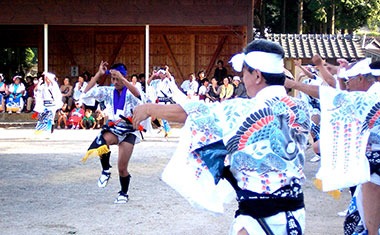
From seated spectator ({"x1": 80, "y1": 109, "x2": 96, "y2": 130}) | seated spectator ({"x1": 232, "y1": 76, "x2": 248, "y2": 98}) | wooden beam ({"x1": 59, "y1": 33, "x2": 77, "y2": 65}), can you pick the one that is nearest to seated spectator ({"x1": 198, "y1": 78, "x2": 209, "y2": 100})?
seated spectator ({"x1": 232, "y1": 76, "x2": 248, "y2": 98})

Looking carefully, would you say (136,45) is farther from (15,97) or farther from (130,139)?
(130,139)

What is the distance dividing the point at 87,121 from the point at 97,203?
1231cm

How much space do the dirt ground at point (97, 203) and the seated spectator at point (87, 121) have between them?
23.5 feet

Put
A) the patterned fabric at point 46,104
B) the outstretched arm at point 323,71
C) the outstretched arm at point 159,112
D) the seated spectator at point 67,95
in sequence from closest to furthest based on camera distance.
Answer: the outstretched arm at point 159,112, the outstretched arm at point 323,71, the patterned fabric at point 46,104, the seated spectator at point 67,95

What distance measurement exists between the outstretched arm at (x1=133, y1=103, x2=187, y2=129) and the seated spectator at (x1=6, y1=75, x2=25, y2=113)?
62.7 ft

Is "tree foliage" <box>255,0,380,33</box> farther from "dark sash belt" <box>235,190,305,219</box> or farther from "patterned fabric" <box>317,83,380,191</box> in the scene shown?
Result: "dark sash belt" <box>235,190,305,219</box>

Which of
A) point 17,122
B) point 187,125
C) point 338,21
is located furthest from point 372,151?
point 338,21

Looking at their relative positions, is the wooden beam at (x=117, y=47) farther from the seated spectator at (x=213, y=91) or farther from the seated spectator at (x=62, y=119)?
the seated spectator at (x=213, y=91)

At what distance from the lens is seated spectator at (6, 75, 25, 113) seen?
22.0m

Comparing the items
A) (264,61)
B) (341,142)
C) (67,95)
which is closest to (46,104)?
(67,95)

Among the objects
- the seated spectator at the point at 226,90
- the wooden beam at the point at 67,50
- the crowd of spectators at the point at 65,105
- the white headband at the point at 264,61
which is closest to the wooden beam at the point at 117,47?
the wooden beam at the point at 67,50

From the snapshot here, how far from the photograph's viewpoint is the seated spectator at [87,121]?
68.2ft

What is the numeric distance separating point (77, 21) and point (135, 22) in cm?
199

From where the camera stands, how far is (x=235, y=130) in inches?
146
